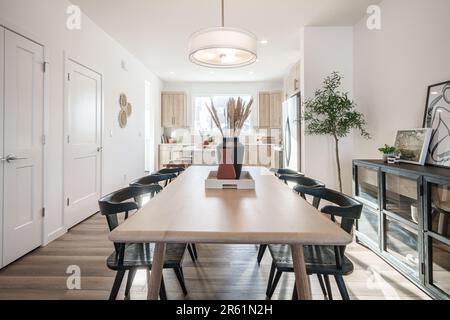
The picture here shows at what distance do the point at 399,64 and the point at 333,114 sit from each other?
816 millimetres

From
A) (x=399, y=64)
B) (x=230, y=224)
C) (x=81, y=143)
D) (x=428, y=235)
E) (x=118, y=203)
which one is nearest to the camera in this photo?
(x=230, y=224)

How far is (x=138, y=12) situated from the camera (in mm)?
3359

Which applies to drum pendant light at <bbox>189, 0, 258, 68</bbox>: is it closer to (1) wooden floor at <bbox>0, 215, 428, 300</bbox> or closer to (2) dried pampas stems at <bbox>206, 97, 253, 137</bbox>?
(2) dried pampas stems at <bbox>206, 97, 253, 137</bbox>

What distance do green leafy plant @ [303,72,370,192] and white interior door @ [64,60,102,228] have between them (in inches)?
113

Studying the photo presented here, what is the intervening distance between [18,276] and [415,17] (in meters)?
4.07

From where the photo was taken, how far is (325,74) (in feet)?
12.1

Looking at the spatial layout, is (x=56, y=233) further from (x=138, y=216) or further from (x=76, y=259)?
(x=138, y=216)

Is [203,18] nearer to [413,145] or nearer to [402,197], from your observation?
[413,145]

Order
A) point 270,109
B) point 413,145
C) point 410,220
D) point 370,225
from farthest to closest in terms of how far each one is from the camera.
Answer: point 270,109 → point 370,225 → point 413,145 → point 410,220

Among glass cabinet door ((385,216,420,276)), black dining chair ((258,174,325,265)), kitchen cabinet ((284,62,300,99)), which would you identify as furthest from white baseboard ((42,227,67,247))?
kitchen cabinet ((284,62,300,99))

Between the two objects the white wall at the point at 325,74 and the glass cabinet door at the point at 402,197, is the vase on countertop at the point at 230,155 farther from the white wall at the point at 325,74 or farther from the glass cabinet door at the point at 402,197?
the white wall at the point at 325,74

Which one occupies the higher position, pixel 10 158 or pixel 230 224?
pixel 10 158

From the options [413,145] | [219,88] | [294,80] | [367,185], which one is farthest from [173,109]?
[413,145]

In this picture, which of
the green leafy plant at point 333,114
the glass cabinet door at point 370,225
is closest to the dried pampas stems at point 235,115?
the glass cabinet door at point 370,225
